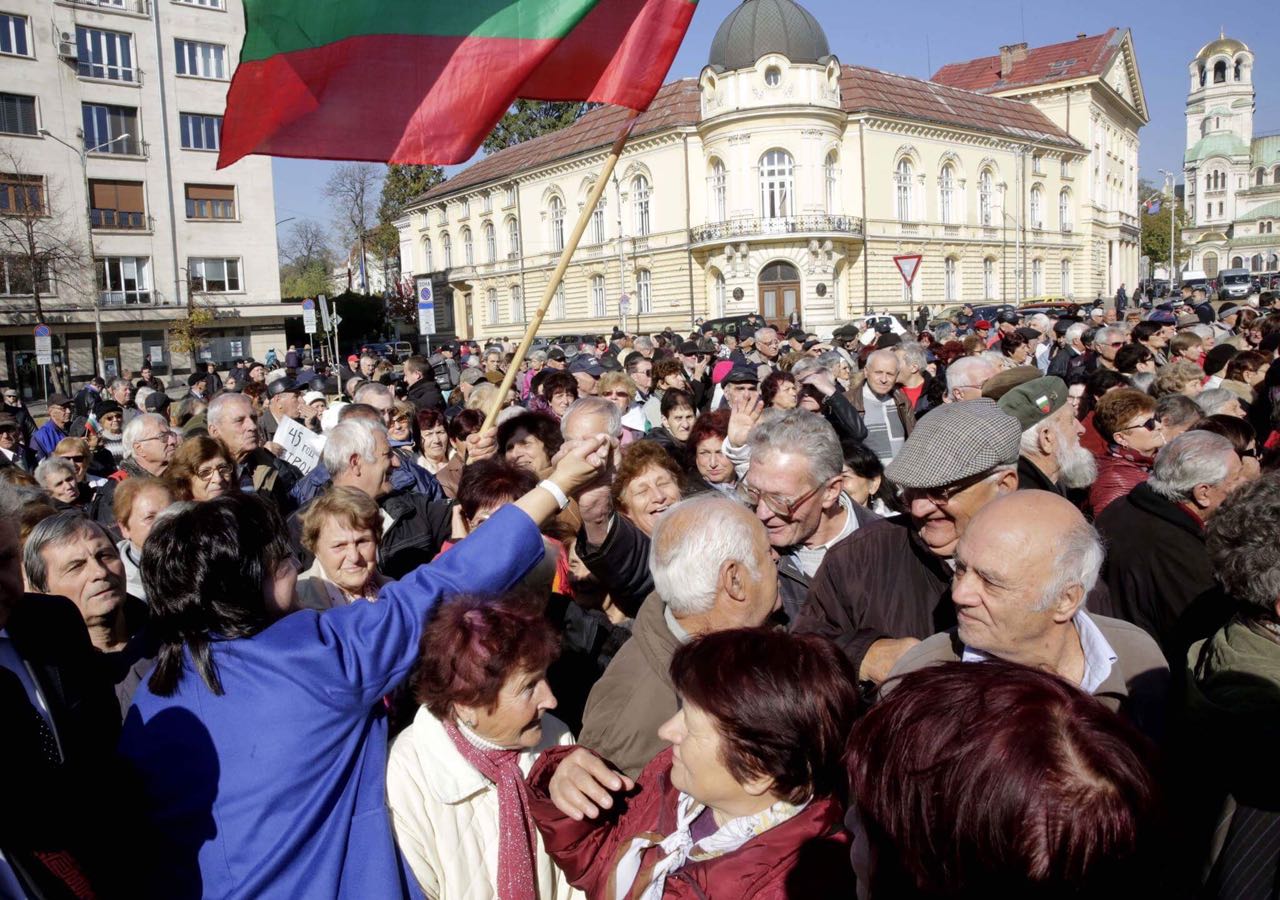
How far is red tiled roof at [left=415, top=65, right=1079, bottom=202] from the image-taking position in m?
48.2

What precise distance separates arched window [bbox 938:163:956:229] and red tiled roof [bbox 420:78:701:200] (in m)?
14.6

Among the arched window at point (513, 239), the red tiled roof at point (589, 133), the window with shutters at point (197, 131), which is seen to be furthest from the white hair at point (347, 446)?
the arched window at point (513, 239)

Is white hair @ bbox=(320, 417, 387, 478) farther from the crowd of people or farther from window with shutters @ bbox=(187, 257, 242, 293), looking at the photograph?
window with shutters @ bbox=(187, 257, 242, 293)

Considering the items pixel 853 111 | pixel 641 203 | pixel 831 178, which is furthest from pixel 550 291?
pixel 641 203

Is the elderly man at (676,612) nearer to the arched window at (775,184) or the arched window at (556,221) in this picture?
the arched window at (775,184)

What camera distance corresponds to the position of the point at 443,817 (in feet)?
8.27

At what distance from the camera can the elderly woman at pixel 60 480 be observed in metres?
6.38

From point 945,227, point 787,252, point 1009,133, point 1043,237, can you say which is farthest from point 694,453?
point 1043,237

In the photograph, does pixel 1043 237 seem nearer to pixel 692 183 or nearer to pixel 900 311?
pixel 900 311

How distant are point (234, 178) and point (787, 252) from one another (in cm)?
2572

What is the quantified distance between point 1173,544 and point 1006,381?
67.3 inches

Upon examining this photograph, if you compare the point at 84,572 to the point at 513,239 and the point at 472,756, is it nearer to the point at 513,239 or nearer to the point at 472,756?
the point at 472,756

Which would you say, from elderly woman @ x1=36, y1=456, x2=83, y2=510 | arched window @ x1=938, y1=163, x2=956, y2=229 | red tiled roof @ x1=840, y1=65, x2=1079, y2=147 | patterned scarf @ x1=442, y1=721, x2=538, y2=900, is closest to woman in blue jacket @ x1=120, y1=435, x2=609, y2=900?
patterned scarf @ x1=442, y1=721, x2=538, y2=900

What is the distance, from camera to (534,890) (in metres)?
2.56
